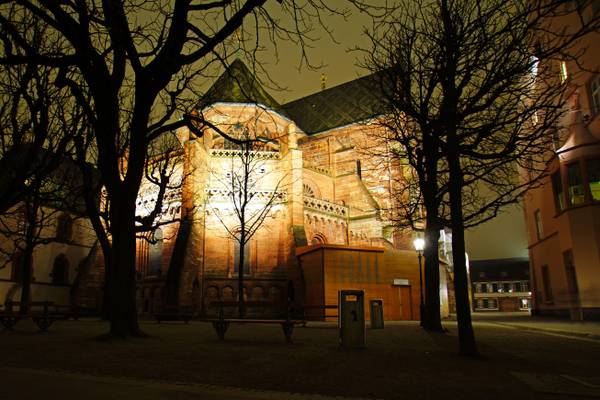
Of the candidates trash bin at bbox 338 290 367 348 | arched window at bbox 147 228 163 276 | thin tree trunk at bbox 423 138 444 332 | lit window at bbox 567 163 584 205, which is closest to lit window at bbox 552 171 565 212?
lit window at bbox 567 163 584 205

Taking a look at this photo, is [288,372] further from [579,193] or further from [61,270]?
[61,270]

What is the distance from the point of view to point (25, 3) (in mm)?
7504

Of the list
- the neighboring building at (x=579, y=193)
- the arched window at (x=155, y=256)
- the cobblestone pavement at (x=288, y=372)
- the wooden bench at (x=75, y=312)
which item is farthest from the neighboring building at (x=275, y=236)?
the cobblestone pavement at (x=288, y=372)

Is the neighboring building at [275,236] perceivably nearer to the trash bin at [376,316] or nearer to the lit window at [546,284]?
the lit window at [546,284]

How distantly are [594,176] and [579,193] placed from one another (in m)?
1.10

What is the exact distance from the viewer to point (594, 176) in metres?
20.1

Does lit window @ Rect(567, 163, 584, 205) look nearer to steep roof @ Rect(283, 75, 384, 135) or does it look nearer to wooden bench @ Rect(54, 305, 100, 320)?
wooden bench @ Rect(54, 305, 100, 320)

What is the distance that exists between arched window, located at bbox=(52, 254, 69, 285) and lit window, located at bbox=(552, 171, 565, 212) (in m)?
37.1

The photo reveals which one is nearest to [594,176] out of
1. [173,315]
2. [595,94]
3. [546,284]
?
[595,94]

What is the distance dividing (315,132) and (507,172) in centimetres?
3026

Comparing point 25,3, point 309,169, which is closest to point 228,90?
point 309,169

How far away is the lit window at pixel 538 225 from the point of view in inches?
1111

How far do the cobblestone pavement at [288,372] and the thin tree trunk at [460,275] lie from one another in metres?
0.32

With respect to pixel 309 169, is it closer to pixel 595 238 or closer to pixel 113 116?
pixel 595 238
